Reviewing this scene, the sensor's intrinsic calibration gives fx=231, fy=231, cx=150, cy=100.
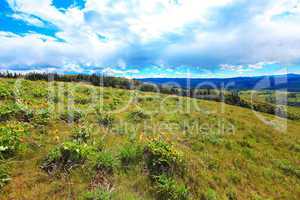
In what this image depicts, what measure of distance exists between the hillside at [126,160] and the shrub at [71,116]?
0.17 ft

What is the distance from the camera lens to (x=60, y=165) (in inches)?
270

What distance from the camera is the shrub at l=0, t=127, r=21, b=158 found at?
23.5ft

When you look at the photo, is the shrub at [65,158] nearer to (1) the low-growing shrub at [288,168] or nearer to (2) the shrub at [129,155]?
(2) the shrub at [129,155]

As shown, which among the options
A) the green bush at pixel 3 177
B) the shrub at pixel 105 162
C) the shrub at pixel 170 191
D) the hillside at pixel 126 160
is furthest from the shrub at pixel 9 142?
the shrub at pixel 170 191

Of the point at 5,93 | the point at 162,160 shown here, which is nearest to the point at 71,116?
the point at 5,93

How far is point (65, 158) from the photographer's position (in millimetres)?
7137

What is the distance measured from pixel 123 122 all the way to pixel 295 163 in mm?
9365

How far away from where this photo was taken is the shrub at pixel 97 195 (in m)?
5.76

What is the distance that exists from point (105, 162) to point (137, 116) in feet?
24.4

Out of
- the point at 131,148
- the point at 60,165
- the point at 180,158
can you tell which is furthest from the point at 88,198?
the point at 180,158

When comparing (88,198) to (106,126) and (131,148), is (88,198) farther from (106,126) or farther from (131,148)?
(106,126)

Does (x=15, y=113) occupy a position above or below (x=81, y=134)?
above

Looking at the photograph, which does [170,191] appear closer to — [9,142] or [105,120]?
[9,142]

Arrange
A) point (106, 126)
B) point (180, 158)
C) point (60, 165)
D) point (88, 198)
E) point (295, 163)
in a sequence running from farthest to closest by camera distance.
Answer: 1. point (295, 163)
2. point (106, 126)
3. point (180, 158)
4. point (60, 165)
5. point (88, 198)
